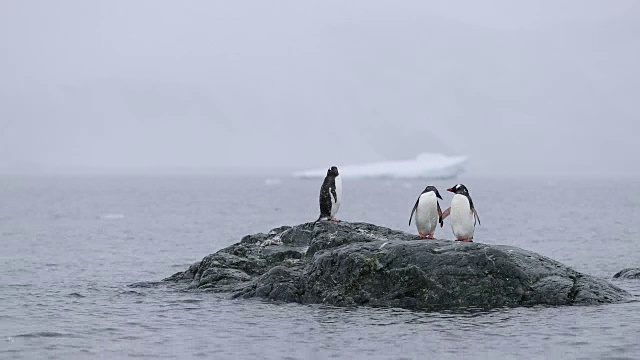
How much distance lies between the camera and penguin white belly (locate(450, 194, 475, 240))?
18.3m

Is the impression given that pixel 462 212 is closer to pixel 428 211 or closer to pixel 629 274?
pixel 428 211

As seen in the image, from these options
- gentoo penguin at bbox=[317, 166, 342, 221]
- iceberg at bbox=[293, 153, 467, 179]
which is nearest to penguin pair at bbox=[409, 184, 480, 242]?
gentoo penguin at bbox=[317, 166, 342, 221]

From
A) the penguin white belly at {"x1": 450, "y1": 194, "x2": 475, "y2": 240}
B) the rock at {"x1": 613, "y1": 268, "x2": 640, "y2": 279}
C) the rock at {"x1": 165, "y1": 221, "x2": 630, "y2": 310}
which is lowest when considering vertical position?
the rock at {"x1": 613, "y1": 268, "x2": 640, "y2": 279}

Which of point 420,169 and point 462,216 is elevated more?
point 420,169

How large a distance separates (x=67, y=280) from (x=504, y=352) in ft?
45.0

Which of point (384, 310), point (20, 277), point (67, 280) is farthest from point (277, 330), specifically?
point (20, 277)

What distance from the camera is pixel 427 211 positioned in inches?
738

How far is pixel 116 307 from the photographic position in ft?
55.1

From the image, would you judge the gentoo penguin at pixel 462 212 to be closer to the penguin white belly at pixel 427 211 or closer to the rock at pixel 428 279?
the penguin white belly at pixel 427 211

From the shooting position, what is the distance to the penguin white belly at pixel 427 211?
61.0 ft

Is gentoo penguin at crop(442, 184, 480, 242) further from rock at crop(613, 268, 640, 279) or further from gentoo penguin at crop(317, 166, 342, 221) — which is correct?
rock at crop(613, 268, 640, 279)

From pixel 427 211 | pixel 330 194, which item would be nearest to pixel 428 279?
pixel 427 211

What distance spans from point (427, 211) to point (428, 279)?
3.12 metres

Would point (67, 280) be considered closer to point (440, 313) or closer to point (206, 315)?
point (206, 315)
